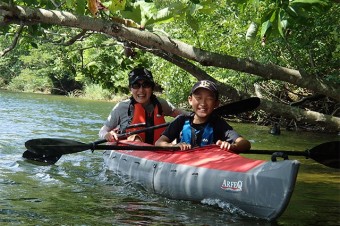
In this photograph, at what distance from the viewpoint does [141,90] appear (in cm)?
716

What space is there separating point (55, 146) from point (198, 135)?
61.4 inches

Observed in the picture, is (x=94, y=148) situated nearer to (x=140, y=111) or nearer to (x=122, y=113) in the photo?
(x=140, y=111)

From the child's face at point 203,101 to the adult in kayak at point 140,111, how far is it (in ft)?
5.35

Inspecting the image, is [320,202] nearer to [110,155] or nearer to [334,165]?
[334,165]

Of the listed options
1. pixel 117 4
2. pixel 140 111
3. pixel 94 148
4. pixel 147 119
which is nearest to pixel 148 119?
pixel 147 119

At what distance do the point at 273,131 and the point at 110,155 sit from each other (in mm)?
8185

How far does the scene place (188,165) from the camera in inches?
205

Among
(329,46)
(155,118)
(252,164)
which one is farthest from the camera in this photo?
(329,46)

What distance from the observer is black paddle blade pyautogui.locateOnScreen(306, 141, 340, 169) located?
18.5 ft

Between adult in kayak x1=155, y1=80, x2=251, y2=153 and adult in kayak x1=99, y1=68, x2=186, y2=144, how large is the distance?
4.34 ft

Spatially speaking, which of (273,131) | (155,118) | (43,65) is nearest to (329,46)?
(273,131)

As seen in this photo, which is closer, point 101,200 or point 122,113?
point 101,200

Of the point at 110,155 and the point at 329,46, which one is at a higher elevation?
the point at 329,46

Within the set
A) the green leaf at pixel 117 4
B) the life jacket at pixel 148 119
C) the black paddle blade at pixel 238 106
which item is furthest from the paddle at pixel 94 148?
the green leaf at pixel 117 4
